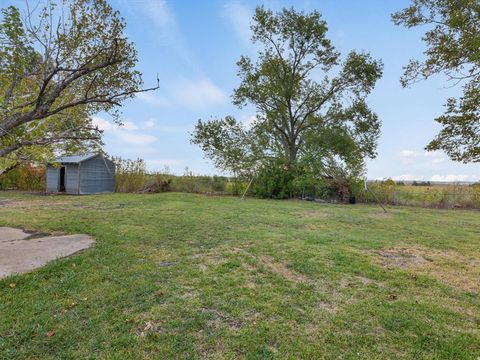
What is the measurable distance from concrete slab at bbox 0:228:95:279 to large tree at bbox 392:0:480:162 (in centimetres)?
946

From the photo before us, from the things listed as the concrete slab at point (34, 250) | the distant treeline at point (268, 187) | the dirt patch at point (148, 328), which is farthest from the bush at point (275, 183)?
the dirt patch at point (148, 328)

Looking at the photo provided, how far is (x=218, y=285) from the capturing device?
2.69 metres

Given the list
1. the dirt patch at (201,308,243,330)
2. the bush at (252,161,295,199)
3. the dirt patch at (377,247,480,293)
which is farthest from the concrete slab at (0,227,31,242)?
the bush at (252,161,295,199)

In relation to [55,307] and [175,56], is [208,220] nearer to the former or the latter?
[55,307]

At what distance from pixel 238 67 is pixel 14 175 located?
14.2 metres

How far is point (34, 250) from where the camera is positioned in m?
3.71

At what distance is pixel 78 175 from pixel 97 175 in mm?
1033

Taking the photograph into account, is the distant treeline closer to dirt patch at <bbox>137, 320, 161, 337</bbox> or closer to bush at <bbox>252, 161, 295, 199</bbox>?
bush at <bbox>252, 161, 295, 199</bbox>

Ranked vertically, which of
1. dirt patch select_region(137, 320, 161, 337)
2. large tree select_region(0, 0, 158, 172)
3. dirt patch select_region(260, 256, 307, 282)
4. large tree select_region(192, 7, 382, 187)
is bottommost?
dirt patch select_region(137, 320, 161, 337)

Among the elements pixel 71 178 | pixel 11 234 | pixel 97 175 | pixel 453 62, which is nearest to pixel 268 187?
pixel 453 62

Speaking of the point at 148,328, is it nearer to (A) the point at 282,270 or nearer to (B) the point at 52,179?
(A) the point at 282,270

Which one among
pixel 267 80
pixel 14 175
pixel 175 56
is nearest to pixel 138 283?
pixel 175 56

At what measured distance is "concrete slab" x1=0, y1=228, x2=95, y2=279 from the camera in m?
3.10

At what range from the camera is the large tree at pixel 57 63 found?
139 inches
